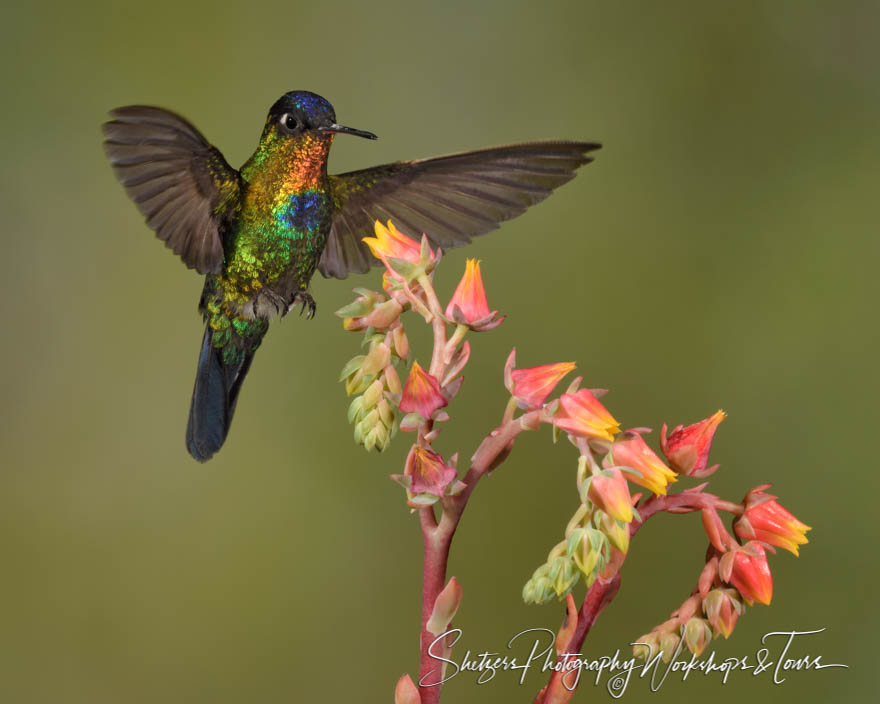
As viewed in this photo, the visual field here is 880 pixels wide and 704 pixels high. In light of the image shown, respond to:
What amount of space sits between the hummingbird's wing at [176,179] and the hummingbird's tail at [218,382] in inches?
2.9

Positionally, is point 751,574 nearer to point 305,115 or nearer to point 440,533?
point 440,533

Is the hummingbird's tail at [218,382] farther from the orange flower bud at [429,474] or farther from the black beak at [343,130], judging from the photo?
the orange flower bud at [429,474]

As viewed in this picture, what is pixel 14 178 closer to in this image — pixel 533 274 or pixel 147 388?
pixel 147 388

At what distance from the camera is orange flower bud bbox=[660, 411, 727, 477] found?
23.2 inches

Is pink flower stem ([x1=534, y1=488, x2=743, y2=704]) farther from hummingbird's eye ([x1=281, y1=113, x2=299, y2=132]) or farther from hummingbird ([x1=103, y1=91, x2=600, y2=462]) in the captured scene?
hummingbird's eye ([x1=281, y1=113, x2=299, y2=132])

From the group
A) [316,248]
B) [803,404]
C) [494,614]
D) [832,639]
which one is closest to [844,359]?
[803,404]

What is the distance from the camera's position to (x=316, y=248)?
3.31ft

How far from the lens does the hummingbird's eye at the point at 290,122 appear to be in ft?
2.97

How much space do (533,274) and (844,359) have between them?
1.84ft

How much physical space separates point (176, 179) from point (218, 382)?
0.21 metres

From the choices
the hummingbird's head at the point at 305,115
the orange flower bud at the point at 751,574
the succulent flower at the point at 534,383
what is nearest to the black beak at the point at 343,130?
the hummingbird's head at the point at 305,115

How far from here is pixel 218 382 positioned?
3.37ft

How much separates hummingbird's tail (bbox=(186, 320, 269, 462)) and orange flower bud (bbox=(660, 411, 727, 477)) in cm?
51

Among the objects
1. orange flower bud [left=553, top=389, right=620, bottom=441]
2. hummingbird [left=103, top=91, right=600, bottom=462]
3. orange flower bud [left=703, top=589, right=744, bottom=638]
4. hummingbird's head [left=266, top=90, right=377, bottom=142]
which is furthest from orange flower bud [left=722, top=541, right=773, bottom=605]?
hummingbird's head [left=266, top=90, right=377, bottom=142]
